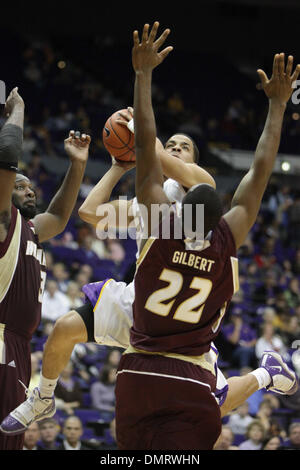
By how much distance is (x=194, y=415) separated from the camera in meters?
4.10

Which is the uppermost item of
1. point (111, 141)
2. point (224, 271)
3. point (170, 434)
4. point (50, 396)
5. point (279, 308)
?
point (111, 141)

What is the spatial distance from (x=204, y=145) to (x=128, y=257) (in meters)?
8.16

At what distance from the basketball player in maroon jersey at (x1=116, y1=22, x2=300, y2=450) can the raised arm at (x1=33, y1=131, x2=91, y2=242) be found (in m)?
1.51

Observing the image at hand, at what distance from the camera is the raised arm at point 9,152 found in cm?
440

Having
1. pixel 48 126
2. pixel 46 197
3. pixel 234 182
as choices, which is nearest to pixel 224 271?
pixel 46 197

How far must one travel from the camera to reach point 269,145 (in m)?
4.38

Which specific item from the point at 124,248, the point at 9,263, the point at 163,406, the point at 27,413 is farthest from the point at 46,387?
the point at 124,248

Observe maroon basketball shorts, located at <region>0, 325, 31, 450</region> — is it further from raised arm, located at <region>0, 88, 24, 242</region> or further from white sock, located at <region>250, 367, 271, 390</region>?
white sock, located at <region>250, 367, 271, 390</region>

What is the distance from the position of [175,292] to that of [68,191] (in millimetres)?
1810

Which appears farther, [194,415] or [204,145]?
[204,145]

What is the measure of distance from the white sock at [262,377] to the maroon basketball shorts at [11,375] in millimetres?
2137

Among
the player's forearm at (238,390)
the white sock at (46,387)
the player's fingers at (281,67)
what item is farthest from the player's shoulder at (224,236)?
the player's forearm at (238,390)

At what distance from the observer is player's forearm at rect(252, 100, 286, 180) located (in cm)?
433
